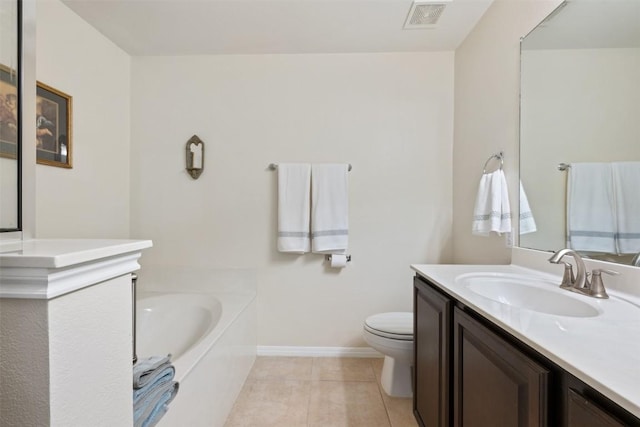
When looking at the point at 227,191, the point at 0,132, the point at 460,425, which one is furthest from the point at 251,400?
the point at 0,132

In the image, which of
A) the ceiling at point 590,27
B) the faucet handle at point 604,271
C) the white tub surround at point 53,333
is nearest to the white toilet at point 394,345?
the faucet handle at point 604,271

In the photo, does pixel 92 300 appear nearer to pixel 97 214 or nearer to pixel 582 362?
pixel 582 362

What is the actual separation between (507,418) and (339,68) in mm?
2272

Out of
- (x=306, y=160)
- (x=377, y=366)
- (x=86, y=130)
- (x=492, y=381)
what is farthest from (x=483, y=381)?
(x=86, y=130)

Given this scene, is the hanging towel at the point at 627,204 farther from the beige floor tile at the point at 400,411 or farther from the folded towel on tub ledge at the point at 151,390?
the folded towel on tub ledge at the point at 151,390

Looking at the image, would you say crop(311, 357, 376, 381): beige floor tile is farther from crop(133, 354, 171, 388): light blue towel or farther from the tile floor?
crop(133, 354, 171, 388): light blue towel

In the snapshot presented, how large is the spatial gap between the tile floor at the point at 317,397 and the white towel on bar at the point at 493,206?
1137 mm

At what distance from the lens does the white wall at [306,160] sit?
2273 mm

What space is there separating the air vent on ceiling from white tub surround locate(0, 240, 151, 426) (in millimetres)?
2042

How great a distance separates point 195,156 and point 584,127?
2327 millimetres

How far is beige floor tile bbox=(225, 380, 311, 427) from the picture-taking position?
158 centimetres

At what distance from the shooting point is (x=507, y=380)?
776 mm

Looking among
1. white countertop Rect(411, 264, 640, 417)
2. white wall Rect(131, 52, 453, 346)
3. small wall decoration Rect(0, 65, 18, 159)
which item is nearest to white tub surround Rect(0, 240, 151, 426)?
small wall decoration Rect(0, 65, 18, 159)

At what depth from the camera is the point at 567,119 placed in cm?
125
